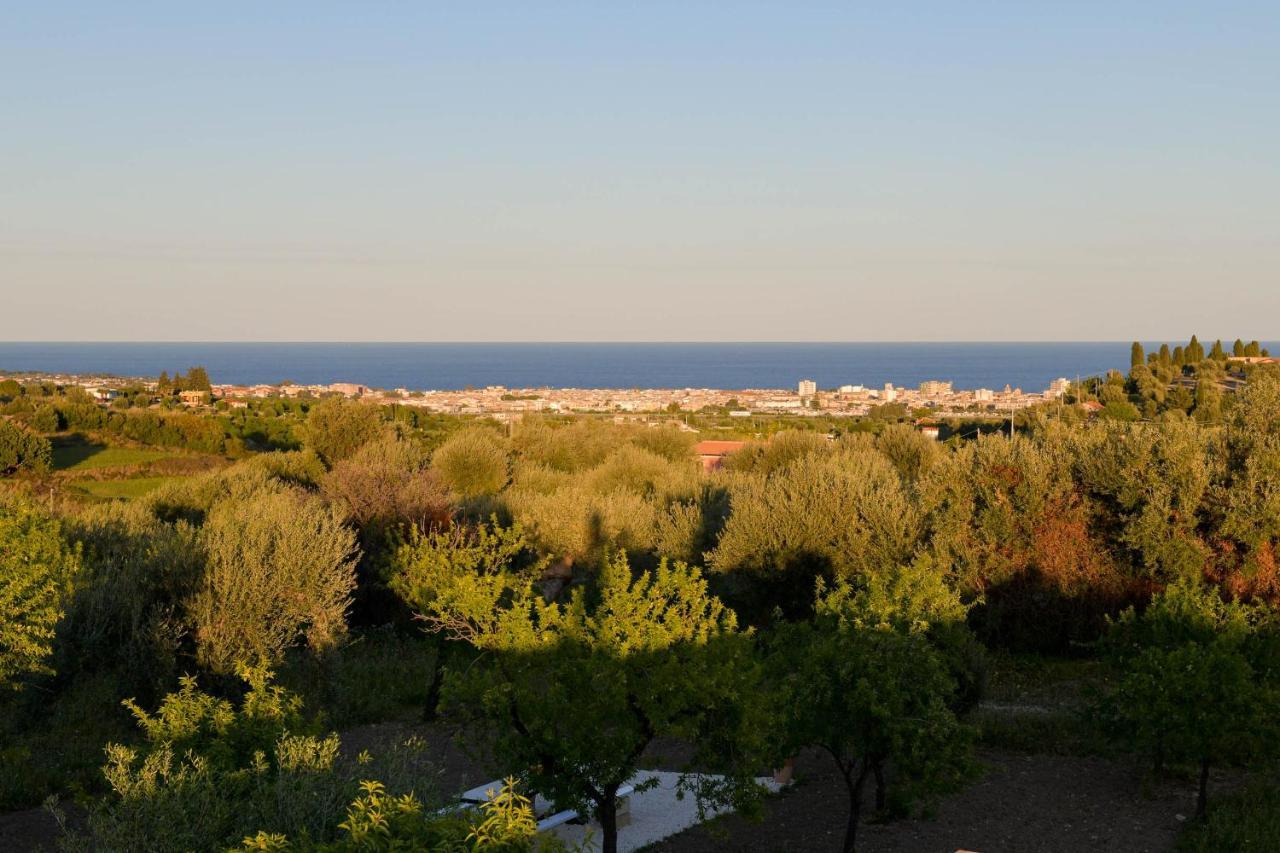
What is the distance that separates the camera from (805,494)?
24094 millimetres

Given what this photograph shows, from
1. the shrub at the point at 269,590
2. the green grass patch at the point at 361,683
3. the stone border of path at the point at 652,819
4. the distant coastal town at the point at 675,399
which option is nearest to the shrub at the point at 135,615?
the shrub at the point at 269,590

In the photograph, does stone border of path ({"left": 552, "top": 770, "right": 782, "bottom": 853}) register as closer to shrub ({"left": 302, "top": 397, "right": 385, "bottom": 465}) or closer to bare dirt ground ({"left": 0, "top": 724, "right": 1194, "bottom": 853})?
bare dirt ground ({"left": 0, "top": 724, "right": 1194, "bottom": 853})

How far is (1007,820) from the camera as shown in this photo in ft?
40.3

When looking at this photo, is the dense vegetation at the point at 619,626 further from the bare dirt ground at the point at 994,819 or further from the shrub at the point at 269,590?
the bare dirt ground at the point at 994,819

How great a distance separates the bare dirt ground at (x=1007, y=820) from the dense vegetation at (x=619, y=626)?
0.49 m

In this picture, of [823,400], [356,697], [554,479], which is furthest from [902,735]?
[823,400]

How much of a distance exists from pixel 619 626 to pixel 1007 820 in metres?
5.29

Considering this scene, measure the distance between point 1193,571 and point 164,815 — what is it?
18.5 meters

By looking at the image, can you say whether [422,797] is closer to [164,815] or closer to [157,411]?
[164,815]

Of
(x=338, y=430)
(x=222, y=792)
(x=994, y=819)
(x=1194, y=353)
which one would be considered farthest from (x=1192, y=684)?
(x=1194, y=353)

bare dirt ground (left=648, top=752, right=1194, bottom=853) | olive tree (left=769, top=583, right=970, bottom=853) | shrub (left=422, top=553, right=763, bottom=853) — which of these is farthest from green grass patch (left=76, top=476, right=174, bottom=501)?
olive tree (left=769, top=583, right=970, bottom=853)

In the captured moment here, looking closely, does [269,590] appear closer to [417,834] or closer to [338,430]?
[417,834]

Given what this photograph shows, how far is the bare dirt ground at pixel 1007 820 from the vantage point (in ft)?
38.2

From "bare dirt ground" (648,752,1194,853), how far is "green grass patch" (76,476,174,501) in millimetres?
35363
